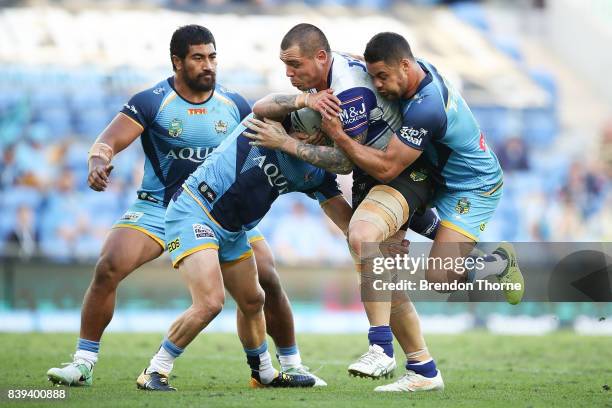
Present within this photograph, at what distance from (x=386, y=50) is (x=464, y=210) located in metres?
1.69

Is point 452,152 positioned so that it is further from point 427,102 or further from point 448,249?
point 448,249

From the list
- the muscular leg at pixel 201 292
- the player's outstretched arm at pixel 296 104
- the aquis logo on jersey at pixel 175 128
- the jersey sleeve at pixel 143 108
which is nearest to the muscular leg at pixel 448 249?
the player's outstretched arm at pixel 296 104

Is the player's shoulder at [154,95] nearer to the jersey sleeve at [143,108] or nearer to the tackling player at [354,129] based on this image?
the jersey sleeve at [143,108]

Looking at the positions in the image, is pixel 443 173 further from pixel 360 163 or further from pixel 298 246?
pixel 298 246

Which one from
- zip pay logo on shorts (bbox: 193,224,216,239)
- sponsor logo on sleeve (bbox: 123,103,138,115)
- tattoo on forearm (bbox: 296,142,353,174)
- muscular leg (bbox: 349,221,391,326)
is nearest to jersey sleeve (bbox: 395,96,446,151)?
tattoo on forearm (bbox: 296,142,353,174)

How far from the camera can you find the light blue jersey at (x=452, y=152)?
27.1ft

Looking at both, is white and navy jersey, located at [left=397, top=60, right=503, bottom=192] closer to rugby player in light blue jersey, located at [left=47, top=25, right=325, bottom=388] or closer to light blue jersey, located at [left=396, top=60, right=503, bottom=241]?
light blue jersey, located at [left=396, top=60, right=503, bottom=241]

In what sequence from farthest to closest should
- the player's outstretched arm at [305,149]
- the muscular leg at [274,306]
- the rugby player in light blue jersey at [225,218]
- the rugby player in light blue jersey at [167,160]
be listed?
the muscular leg at [274,306] → the rugby player in light blue jersey at [167,160] → the rugby player in light blue jersey at [225,218] → the player's outstretched arm at [305,149]

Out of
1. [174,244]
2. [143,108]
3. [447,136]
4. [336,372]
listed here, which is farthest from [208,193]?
[336,372]

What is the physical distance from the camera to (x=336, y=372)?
35.5ft

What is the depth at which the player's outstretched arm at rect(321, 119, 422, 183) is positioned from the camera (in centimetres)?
816

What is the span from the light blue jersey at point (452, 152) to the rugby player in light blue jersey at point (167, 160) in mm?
1724

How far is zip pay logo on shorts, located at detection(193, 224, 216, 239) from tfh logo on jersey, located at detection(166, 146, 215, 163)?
123cm

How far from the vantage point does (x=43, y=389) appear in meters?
8.63
